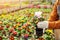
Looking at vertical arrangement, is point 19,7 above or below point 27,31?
below

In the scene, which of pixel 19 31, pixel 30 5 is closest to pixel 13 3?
pixel 30 5

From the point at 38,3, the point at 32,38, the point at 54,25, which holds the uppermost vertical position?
the point at 54,25

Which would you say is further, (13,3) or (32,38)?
(13,3)

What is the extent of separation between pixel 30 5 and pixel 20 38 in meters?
4.30

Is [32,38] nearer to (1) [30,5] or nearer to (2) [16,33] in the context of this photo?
(2) [16,33]

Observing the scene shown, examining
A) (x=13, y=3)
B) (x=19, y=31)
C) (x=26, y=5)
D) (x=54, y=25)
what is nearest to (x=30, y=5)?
(x=26, y=5)

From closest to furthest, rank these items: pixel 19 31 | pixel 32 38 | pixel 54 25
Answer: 1. pixel 54 25
2. pixel 32 38
3. pixel 19 31

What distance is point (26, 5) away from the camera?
6.94 metres

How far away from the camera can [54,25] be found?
2.21 meters

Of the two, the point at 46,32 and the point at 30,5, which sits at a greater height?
the point at 46,32

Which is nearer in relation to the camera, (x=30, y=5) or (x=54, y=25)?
(x=54, y=25)

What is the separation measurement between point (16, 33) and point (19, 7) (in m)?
3.80

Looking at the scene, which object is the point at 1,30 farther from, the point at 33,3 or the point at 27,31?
the point at 33,3

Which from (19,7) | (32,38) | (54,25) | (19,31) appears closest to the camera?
(54,25)
